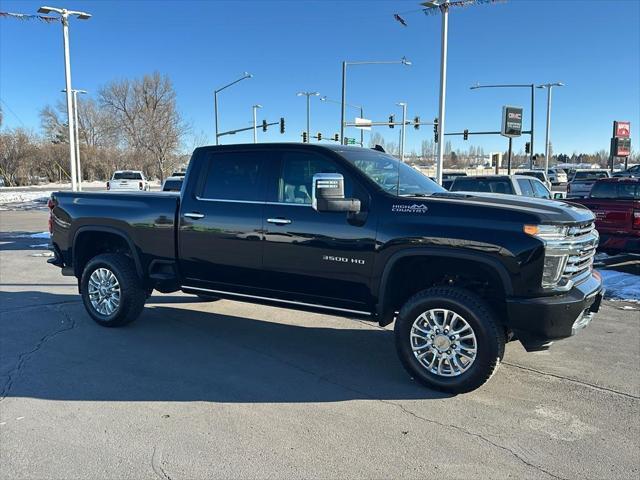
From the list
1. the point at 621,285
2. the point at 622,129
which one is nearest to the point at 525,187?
the point at 621,285

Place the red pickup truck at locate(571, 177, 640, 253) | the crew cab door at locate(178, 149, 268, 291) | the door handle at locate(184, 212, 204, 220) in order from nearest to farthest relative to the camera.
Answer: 1. the crew cab door at locate(178, 149, 268, 291)
2. the door handle at locate(184, 212, 204, 220)
3. the red pickup truck at locate(571, 177, 640, 253)

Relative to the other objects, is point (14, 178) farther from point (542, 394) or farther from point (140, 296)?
point (542, 394)

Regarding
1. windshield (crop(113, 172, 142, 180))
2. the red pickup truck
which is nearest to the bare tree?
windshield (crop(113, 172, 142, 180))

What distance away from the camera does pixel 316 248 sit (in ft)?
15.6

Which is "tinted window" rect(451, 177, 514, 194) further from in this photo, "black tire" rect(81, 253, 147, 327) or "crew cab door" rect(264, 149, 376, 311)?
"black tire" rect(81, 253, 147, 327)

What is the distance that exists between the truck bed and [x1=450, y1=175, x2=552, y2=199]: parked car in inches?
301

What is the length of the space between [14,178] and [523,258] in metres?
60.7

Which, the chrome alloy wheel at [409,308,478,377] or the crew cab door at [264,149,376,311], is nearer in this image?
the chrome alloy wheel at [409,308,478,377]

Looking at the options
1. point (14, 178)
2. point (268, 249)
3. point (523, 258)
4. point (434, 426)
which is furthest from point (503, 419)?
point (14, 178)

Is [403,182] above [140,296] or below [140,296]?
above

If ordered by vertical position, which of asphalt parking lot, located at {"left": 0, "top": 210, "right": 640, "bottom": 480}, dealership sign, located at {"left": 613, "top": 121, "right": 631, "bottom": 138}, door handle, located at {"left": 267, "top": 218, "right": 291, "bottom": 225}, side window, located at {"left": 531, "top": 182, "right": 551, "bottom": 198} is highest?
dealership sign, located at {"left": 613, "top": 121, "right": 631, "bottom": 138}

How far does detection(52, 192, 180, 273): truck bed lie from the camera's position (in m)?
5.76

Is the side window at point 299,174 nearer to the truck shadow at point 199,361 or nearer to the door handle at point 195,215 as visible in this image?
the door handle at point 195,215

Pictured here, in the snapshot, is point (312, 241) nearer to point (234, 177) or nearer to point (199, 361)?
point (234, 177)
